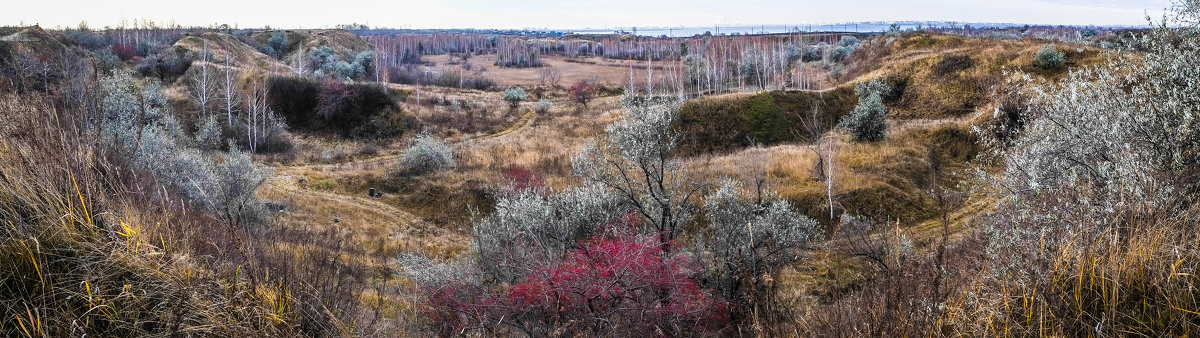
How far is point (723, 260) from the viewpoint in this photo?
13.7 meters

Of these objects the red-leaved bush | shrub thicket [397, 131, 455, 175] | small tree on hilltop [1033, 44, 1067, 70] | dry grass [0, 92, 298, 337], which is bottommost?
the red-leaved bush

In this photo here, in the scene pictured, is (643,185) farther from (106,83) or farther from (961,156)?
(106,83)

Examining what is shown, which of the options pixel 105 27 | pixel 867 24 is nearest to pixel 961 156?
pixel 105 27

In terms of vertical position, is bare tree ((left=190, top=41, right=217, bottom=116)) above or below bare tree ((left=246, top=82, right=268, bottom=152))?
above

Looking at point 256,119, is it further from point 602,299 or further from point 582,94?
point 602,299

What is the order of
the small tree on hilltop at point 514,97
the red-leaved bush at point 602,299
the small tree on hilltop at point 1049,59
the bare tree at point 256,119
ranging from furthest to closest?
the small tree on hilltop at point 514,97 < the bare tree at point 256,119 < the small tree on hilltop at point 1049,59 < the red-leaved bush at point 602,299

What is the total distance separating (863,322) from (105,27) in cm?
14229

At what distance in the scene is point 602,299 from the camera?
1002 centimetres

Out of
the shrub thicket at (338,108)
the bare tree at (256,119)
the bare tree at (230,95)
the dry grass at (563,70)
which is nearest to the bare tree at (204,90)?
the bare tree at (230,95)

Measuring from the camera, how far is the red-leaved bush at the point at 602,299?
947 cm

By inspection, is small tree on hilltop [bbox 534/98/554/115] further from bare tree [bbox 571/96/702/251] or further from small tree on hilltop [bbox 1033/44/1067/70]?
bare tree [bbox 571/96/702/251]

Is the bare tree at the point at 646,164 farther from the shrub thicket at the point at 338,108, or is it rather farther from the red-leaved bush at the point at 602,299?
the shrub thicket at the point at 338,108

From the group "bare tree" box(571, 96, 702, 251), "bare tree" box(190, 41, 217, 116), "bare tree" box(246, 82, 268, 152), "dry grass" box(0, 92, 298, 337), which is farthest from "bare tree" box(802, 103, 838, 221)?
"bare tree" box(190, 41, 217, 116)

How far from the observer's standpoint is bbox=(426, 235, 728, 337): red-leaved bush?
9.47 meters
